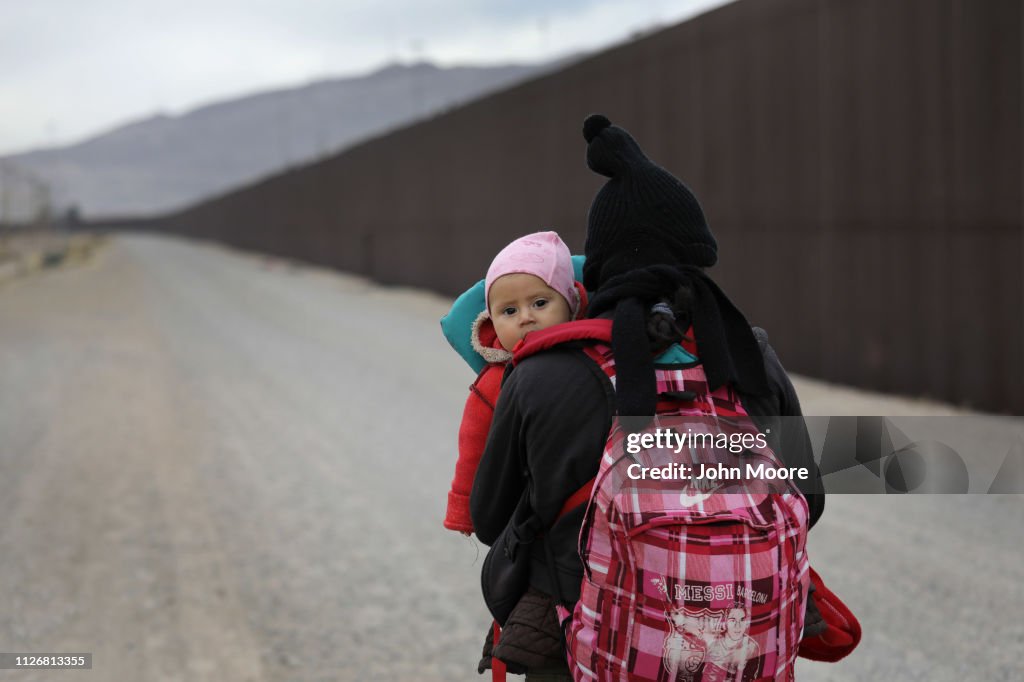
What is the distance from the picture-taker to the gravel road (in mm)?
4375

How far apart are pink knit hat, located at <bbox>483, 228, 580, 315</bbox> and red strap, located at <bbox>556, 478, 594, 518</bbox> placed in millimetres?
434

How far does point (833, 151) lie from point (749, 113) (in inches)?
69.8

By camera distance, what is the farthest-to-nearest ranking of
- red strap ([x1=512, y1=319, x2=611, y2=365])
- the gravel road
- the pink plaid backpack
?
the gravel road
red strap ([x1=512, y1=319, x2=611, y2=365])
the pink plaid backpack

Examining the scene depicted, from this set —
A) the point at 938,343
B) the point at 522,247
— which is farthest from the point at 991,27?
the point at 522,247

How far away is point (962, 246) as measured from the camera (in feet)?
29.7

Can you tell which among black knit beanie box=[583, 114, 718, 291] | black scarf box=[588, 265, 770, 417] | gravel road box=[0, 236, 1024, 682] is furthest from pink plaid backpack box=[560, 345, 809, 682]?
gravel road box=[0, 236, 1024, 682]

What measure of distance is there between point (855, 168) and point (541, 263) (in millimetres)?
9055

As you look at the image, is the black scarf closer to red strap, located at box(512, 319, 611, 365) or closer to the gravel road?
red strap, located at box(512, 319, 611, 365)

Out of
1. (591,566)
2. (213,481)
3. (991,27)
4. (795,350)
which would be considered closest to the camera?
(591,566)

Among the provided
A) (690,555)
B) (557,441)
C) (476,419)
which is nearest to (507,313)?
(476,419)

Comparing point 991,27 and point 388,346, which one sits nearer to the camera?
point 991,27

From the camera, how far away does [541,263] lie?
2135mm

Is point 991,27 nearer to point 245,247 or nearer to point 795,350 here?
point 795,350

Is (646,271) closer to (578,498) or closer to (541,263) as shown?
(541,263)
